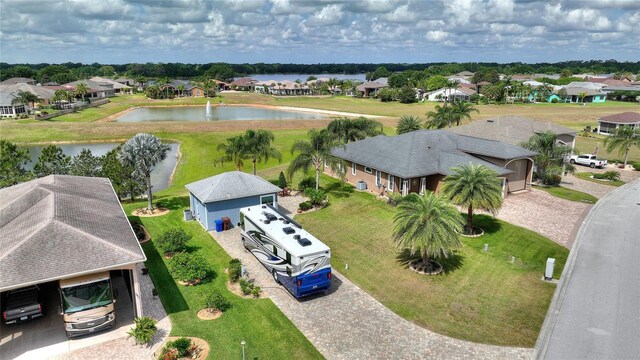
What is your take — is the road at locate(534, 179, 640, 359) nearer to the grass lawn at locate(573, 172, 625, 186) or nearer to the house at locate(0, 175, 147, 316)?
the grass lawn at locate(573, 172, 625, 186)

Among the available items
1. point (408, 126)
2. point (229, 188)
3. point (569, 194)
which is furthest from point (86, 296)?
point (408, 126)

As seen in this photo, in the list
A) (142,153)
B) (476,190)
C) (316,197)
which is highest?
(142,153)

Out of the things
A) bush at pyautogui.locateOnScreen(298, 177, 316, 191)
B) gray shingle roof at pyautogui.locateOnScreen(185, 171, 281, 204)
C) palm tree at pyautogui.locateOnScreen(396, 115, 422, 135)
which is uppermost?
palm tree at pyautogui.locateOnScreen(396, 115, 422, 135)

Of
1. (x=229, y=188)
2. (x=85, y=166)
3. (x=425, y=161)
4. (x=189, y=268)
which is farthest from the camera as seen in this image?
(x=425, y=161)

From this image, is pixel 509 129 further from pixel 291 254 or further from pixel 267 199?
pixel 291 254

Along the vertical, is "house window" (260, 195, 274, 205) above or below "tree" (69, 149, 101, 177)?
below

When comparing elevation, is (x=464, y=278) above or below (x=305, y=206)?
below

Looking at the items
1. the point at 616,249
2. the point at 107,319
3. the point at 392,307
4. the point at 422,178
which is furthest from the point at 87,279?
the point at 616,249

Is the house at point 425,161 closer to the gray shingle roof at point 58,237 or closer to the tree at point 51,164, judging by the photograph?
the gray shingle roof at point 58,237

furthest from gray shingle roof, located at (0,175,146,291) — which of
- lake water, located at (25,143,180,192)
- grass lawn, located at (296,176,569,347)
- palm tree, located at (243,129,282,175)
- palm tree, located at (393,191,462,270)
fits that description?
lake water, located at (25,143,180,192)
